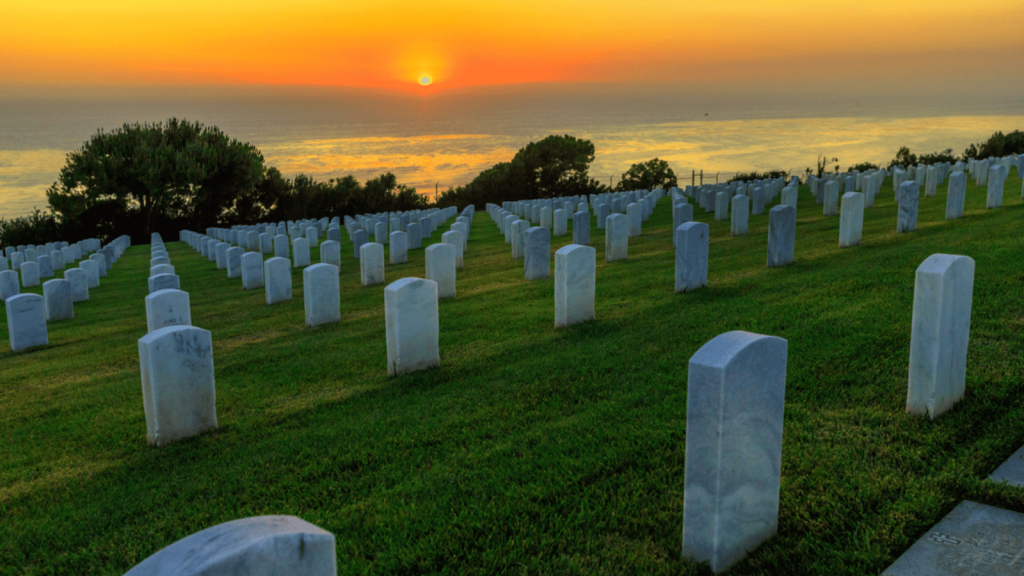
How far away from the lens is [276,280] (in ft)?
44.0

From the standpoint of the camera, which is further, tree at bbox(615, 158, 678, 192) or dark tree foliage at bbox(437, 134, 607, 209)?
dark tree foliage at bbox(437, 134, 607, 209)

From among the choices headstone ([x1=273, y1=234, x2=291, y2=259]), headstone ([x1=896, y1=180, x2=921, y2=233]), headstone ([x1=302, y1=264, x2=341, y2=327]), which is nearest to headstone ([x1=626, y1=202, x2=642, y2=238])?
headstone ([x1=896, y1=180, x2=921, y2=233])

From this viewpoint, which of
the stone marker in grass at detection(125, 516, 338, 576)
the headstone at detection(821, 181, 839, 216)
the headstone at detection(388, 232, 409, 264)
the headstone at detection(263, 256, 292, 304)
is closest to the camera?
the stone marker in grass at detection(125, 516, 338, 576)

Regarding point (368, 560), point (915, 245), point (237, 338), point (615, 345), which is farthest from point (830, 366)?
point (237, 338)

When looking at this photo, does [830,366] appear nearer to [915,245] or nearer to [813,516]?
[813,516]

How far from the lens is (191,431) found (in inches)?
226

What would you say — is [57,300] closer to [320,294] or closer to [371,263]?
[371,263]

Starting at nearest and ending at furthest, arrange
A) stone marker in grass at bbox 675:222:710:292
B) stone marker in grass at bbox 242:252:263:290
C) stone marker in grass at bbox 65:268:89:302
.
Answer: stone marker in grass at bbox 675:222:710:292
stone marker in grass at bbox 242:252:263:290
stone marker in grass at bbox 65:268:89:302

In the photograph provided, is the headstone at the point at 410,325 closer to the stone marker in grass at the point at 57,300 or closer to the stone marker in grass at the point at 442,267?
the stone marker in grass at the point at 442,267

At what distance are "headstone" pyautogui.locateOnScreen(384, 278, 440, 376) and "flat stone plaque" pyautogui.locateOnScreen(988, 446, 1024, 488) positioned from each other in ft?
15.8

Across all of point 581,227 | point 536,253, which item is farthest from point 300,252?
point 536,253

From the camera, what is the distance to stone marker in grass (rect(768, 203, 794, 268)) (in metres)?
10.7

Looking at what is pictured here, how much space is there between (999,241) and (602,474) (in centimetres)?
864

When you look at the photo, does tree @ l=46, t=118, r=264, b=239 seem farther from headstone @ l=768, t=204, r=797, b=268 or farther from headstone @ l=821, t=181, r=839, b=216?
headstone @ l=768, t=204, r=797, b=268
